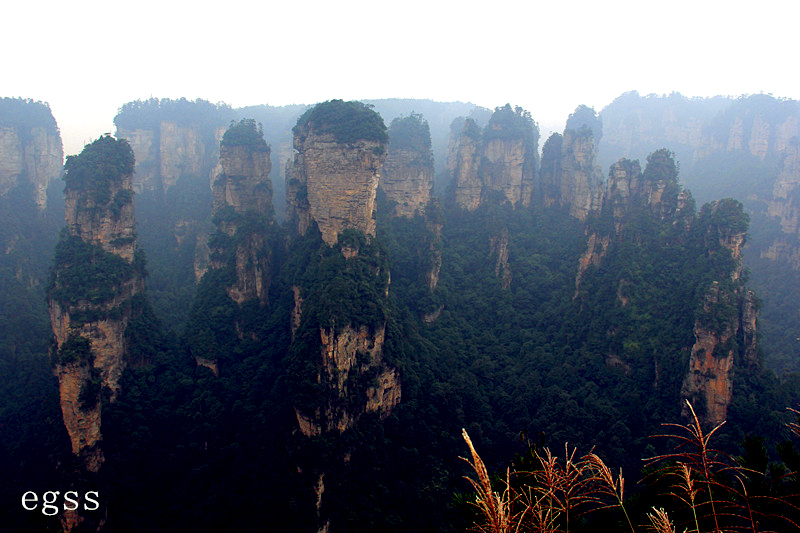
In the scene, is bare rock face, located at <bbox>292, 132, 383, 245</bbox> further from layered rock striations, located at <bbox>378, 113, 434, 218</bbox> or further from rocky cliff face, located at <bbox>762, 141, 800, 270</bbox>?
rocky cliff face, located at <bbox>762, 141, 800, 270</bbox>

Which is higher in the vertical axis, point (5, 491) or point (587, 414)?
point (587, 414)

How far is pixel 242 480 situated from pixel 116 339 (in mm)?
11435

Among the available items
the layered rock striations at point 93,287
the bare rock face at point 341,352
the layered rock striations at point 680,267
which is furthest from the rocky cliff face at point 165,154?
the layered rock striations at point 680,267

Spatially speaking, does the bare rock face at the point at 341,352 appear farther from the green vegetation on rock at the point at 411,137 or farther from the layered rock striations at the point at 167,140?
the layered rock striations at the point at 167,140

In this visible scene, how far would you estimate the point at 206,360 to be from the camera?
30.3 m

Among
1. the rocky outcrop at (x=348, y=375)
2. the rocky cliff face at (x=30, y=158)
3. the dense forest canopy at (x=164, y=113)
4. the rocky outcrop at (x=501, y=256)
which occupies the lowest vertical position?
the rocky outcrop at (x=348, y=375)

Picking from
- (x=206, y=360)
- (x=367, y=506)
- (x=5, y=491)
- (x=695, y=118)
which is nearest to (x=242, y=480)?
(x=367, y=506)

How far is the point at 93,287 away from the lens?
92.4 ft

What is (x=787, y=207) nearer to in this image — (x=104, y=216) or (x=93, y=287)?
(x=104, y=216)

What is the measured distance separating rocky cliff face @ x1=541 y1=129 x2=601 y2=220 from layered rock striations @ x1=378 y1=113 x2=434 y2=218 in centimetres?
1261

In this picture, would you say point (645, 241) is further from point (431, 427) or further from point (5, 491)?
point (5, 491)

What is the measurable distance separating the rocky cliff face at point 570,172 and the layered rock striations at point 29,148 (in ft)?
177

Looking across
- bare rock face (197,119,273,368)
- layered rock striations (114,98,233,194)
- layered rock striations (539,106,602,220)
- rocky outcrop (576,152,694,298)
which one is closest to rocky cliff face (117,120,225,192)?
layered rock striations (114,98,233,194)

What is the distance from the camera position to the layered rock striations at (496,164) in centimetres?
4941
